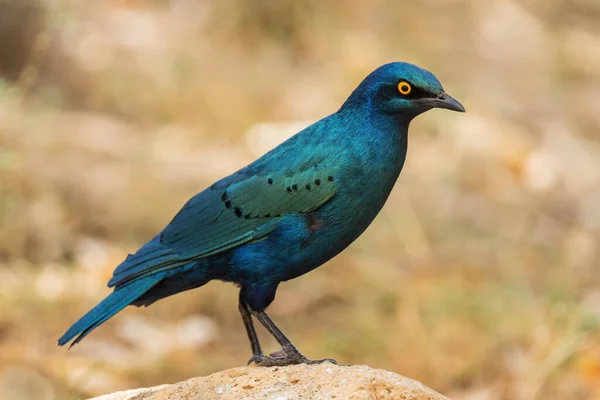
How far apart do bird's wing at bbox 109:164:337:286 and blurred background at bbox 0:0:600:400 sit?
184cm

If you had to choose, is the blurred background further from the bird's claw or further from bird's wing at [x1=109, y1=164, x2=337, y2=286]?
the bird's claw

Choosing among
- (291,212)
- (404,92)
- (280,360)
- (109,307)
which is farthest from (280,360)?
(404,92)

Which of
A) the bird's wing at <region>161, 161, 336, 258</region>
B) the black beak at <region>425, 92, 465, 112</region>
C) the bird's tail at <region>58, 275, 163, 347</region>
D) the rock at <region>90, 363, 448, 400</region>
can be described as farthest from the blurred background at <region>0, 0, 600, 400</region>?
the black beak at <region>425, 92, 465, 112</region>

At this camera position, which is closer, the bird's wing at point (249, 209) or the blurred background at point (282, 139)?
the bird's wing at point (249, 209)

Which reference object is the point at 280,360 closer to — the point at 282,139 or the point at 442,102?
the point at 442,102

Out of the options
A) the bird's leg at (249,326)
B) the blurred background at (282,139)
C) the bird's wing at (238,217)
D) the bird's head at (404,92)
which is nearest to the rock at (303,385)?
the bird's leg at (249,326)

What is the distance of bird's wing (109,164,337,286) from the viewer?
4.00m

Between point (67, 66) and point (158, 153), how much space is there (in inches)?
67.8

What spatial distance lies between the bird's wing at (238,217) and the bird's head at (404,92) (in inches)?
14.8

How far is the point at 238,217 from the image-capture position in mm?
4133

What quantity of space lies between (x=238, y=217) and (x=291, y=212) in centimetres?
25

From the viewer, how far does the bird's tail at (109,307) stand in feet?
12.8

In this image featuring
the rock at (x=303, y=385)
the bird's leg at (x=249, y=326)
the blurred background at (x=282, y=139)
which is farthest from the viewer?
the blurred background at (x=282, y=139)

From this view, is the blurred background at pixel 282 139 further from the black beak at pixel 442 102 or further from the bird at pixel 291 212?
the black beak at pixel 442 102
